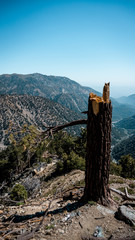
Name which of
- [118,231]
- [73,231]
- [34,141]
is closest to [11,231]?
[73,231]

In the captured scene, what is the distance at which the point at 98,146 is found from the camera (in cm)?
479

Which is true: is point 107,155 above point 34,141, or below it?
below

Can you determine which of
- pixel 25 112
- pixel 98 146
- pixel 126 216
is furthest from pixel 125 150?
pixel 98 146

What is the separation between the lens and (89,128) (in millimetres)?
4848

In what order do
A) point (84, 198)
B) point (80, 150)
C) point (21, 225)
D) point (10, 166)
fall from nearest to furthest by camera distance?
point (21, 225), point (84, 198), point (80, 150), point (10, 166)

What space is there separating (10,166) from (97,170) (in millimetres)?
35469

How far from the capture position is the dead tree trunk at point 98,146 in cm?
463

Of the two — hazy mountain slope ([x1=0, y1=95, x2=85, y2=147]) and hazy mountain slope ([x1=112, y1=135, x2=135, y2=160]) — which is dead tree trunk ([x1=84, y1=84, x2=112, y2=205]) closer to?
hazy mountain slope ([x1=0, y1=95, x2=85, y2=147])

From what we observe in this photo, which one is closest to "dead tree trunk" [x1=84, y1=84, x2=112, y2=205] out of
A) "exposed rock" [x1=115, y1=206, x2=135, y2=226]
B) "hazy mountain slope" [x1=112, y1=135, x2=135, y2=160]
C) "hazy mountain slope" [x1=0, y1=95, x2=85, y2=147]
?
"exposed rock" [x1=115, y1=206, x2=135, y2=226]

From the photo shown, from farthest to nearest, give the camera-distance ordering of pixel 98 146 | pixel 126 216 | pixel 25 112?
pixel 25 112 < pixel 98 146 < pixel 126 216

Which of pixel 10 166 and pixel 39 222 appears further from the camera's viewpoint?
pixel 10 166

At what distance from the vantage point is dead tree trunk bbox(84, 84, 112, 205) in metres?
4.63

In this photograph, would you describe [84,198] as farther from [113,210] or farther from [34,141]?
[34,141]

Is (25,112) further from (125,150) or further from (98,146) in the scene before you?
(98,146)
